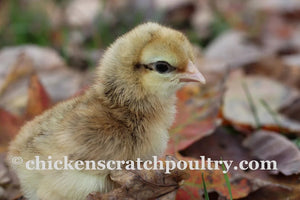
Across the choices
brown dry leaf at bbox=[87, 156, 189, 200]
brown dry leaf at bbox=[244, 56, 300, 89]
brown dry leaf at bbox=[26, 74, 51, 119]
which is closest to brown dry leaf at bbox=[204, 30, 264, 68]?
brown dry leaf at bbox=[244, 56, 300, 89]

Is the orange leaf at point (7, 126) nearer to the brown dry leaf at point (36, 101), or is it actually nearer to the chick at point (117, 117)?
the brown dry leaf at point (36, 101)

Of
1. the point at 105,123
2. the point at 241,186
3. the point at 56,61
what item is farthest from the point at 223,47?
the point at 105,123

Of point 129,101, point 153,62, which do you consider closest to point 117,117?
point 129,101

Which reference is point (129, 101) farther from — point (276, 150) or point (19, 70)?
point (19, 70)

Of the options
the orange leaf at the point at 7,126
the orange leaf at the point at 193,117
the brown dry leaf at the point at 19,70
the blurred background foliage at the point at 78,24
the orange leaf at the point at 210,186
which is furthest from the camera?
the blurred background foliage at the point at 78,24

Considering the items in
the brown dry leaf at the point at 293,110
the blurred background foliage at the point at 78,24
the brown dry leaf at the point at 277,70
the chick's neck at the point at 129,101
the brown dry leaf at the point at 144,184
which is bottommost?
the brown dry leaf at the point at 144,184

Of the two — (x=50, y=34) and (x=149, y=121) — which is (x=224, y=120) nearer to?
(x=149, y=121)

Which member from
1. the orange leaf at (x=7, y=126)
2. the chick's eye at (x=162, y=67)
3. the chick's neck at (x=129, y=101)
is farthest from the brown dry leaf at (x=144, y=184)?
the orange leaf at (x=7, y=126)
